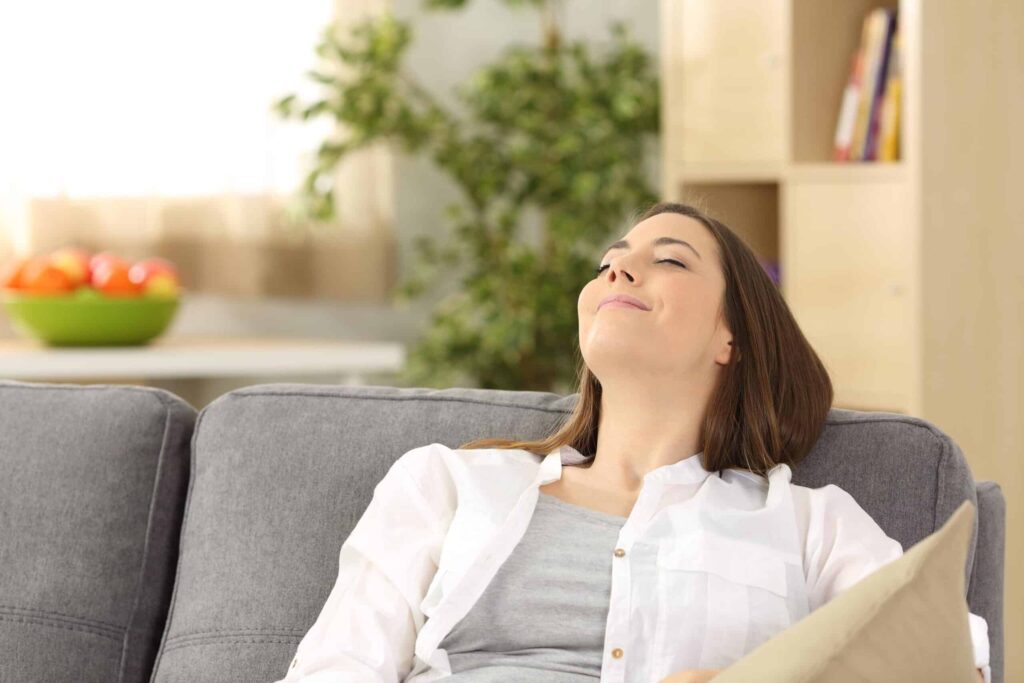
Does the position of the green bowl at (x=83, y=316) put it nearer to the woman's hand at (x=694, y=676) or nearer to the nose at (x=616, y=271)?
the nose at (x=616, y=271)

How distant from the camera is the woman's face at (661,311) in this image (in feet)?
5.05

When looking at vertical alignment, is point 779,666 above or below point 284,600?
above

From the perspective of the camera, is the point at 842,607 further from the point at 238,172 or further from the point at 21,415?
the point at 238,172

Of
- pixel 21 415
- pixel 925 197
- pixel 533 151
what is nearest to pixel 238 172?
pixel 533 151

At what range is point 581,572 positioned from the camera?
4.83ft

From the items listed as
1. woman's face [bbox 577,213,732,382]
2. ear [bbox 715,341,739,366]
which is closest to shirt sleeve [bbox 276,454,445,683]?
woman's face [bbox 577,213,732,382]

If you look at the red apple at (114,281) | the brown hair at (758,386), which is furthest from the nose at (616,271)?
the red apple at (114,281)

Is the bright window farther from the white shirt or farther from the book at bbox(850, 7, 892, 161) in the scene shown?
the white shirt

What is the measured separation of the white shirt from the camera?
4.58ft

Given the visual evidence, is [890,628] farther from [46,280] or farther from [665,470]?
[46,280]

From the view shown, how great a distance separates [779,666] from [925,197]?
Answer: 6.38ft

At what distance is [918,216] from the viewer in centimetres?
286

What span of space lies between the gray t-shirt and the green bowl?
195cm

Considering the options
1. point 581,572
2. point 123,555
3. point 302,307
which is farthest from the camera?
point 302,307
